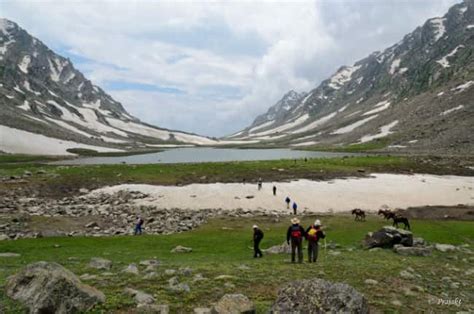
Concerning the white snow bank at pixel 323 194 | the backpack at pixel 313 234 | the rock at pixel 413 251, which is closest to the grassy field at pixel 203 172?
the white snow bank at pixel 323 194

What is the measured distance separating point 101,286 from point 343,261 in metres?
14.6

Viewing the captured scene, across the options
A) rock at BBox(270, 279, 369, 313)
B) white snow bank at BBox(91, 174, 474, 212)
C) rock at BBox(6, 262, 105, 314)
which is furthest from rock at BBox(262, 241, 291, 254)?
white snow bank at BBox(91, 174, 474, 212)

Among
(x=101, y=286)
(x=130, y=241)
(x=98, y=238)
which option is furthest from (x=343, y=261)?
(x=98, y=238)

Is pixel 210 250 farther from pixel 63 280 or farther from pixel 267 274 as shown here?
pixel 63 280

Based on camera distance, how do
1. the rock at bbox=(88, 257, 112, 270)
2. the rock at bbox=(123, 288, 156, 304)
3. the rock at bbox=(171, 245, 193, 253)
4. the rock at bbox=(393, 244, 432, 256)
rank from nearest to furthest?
the rock at bbox=(123, 288, 156, 304)
the rock at bbox=(88, 257, 112, 270)
the rock at bbox=(393, 244, 432, 256)
the rock at bbox=(171, 245, 193, 253)

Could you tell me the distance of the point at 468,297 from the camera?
18.1 metres

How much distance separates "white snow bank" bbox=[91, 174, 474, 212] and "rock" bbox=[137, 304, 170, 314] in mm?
42850

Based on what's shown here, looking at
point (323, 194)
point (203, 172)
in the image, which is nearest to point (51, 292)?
point (323, 194)

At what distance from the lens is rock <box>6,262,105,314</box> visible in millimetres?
13859

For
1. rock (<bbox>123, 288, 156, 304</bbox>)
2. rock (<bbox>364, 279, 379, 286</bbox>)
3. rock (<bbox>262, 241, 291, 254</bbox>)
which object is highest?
rock (<bbox>123, 288, 156, 304</bbox>)

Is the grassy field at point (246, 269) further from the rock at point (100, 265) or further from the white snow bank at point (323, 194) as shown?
the white snow bank at point (323, 194)

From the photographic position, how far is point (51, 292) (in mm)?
13969

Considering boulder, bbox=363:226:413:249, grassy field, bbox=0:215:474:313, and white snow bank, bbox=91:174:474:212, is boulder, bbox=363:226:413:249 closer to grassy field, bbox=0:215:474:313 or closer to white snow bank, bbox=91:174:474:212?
grassy field, bbox=0:215:474:313

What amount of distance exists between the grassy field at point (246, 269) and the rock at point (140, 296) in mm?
302
